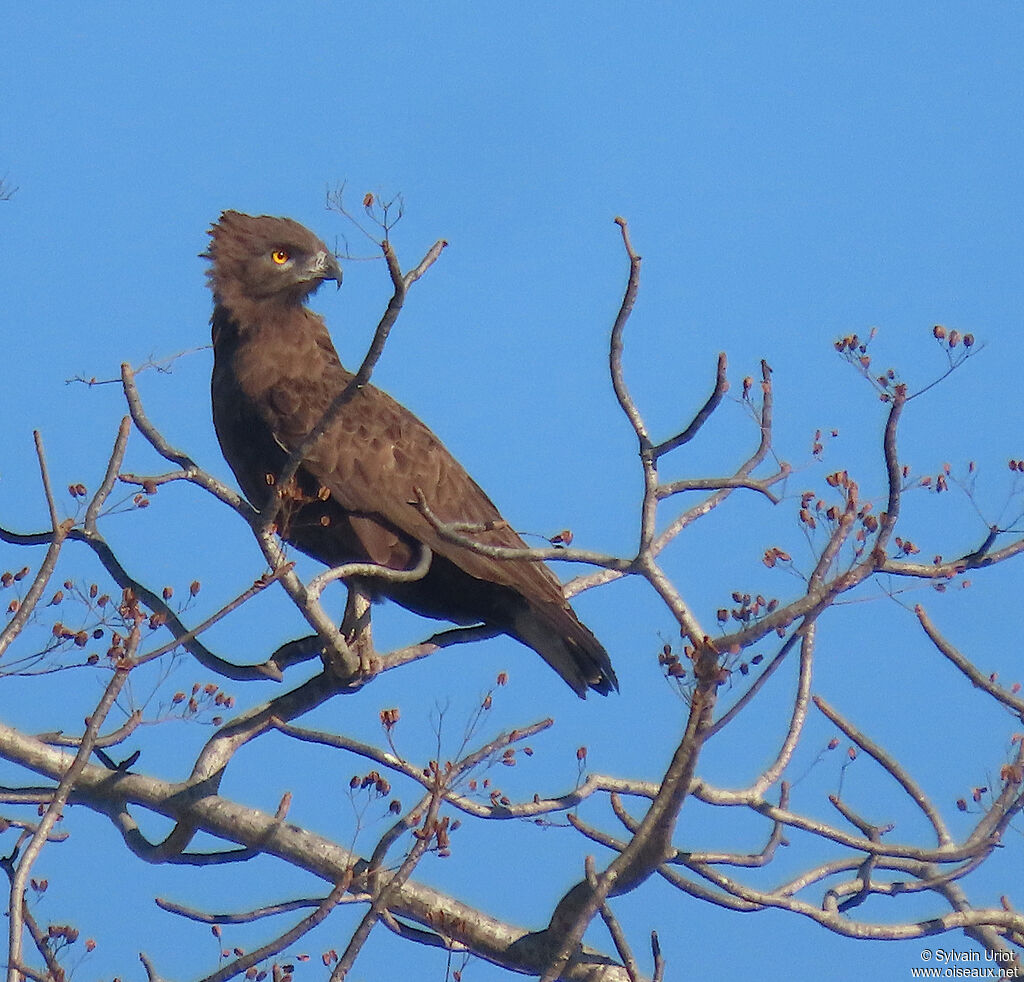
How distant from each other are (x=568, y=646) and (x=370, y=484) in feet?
3.73

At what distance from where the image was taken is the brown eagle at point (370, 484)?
6.59 m

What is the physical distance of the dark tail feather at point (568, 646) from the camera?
256 inches

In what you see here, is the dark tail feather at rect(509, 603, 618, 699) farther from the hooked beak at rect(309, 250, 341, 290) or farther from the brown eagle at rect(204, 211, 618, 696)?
the hooked beak at rect(309, 250, 341, 290)

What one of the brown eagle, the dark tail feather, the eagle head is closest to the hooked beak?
the eagle head

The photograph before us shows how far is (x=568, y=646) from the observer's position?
6629mm

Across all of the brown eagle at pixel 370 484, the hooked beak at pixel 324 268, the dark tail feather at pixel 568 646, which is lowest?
the dark tail feather at pixel 568 646

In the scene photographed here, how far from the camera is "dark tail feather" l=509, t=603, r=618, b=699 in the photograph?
6.50 meters

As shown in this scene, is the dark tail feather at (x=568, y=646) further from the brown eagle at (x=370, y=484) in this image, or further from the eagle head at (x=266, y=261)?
the eagle head at (x=266, y=261)

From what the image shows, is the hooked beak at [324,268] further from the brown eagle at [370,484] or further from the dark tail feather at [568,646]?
the dark tail feather at [568,646]

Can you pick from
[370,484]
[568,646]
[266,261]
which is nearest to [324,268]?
[266,261]

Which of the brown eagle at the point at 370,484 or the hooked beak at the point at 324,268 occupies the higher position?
the hooked beak at the point at 324,268

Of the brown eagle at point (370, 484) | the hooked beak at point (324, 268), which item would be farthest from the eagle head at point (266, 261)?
the brown eagle at point (370, 484)

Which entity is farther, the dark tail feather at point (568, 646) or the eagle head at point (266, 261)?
the eagle head at point (266, 261)

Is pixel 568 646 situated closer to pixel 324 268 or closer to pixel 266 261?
pixel 324 268
